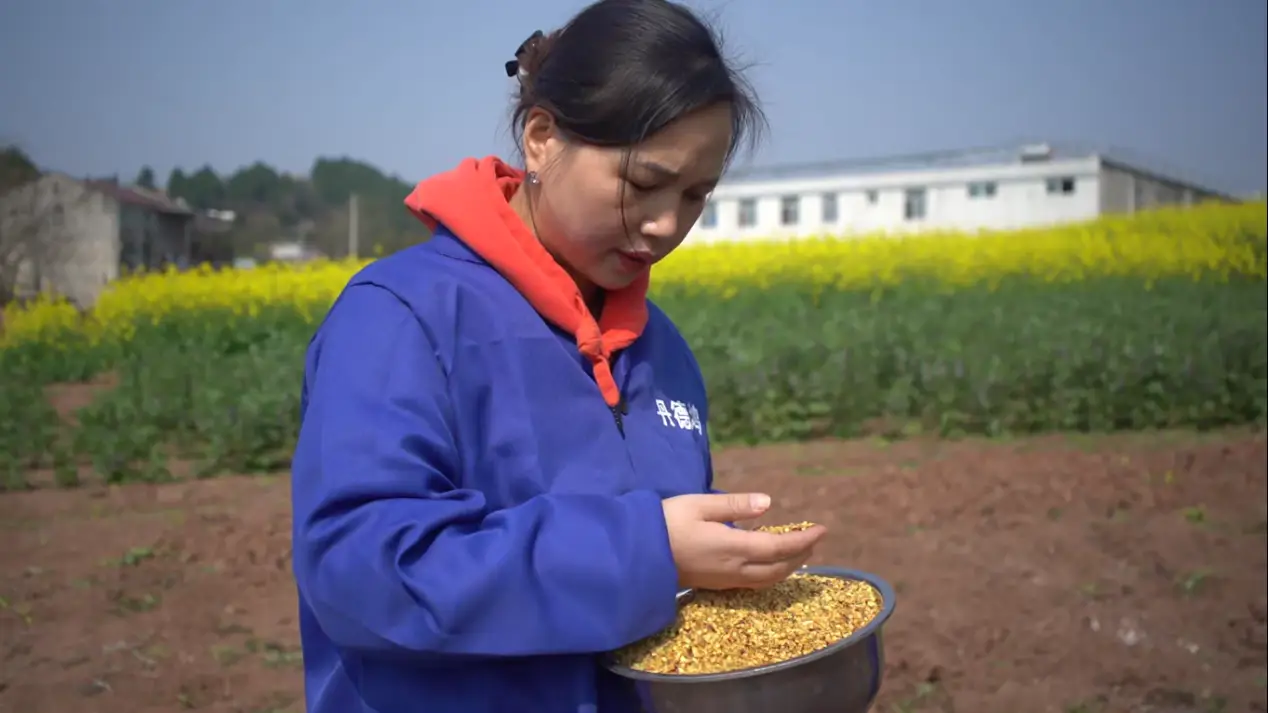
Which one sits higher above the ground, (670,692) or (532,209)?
(532,209)

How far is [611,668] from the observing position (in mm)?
1186

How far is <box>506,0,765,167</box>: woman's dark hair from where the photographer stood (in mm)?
1215

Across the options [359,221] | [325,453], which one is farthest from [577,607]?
[359,221]

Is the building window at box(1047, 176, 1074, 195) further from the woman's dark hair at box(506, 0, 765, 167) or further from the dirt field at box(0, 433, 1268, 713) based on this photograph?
the woman's dark hair at box(506, 0, 765, 167)

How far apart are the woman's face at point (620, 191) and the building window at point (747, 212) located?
47249mm

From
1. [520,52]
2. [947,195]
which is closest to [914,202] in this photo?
[947,195]

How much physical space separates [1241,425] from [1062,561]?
11.9 ft

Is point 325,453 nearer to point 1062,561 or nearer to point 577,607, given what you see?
point 577,607

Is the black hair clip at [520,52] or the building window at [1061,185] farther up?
the building window at [1061,185]

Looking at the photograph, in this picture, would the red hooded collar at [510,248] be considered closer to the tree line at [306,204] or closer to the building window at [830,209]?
the tree line at [306,204]

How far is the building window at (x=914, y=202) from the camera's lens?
152ft

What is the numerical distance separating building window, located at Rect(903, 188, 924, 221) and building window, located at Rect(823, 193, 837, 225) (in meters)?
2.93

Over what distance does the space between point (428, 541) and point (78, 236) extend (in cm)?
1041

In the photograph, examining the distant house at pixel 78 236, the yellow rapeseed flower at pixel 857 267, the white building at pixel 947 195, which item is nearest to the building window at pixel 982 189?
the white building at pixel 947 195
